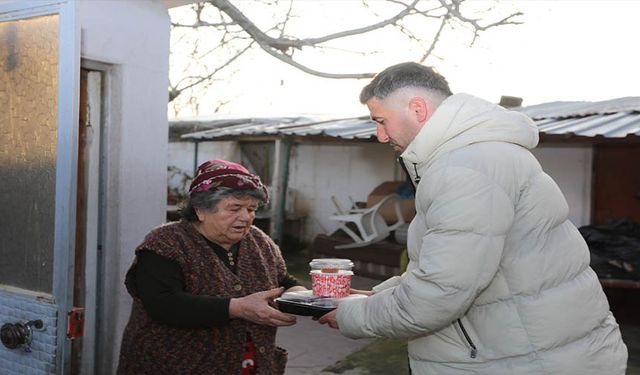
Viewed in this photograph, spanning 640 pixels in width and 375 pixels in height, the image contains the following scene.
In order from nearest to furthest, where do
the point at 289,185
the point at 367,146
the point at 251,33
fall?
the point at 251,33, the point at 367,146, the point at 289,185

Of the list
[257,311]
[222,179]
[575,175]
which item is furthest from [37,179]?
[575,175]

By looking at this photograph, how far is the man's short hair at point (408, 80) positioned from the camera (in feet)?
6.45

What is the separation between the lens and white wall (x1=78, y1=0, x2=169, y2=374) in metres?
3.68

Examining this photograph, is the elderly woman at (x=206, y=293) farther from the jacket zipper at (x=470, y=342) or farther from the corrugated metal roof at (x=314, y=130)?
the corrugated metal roof at (x=314, y=130)

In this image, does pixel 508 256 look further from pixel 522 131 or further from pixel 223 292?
pixel 223 292

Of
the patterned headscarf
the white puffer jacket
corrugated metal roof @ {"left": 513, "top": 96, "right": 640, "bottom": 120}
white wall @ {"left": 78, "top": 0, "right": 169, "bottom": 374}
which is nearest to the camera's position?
the white puffer jacket

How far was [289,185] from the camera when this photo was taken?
44.5ft

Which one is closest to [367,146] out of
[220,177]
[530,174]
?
[220,177]

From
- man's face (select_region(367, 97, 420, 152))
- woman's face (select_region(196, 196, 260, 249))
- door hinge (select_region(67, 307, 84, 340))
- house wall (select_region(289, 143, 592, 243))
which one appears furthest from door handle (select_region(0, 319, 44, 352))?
house wall (select_region(289, 143, 592, 243))

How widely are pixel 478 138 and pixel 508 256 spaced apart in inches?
13.8

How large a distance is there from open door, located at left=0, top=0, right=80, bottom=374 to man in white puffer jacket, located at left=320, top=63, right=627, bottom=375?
121 cm

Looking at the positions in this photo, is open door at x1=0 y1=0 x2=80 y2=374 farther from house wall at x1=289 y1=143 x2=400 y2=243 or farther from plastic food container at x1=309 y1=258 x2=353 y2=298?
house wall at x1=289 y1=143 x2=400 y2=243

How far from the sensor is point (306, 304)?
235 cm

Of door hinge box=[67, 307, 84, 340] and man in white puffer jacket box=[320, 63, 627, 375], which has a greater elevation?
man in white puffer jacket box=[320, 63, 627, 375]
